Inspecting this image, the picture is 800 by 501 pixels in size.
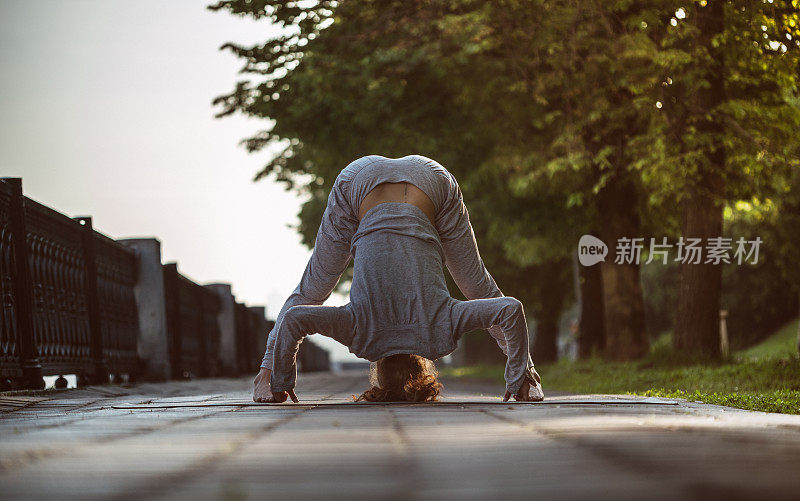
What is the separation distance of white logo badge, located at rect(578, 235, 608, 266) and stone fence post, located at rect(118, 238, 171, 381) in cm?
921

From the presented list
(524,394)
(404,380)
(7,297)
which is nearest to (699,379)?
(524,394)

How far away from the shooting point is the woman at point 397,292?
5.98 meters

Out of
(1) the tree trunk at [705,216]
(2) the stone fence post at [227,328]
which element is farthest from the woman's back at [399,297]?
(2) the stone fence post at [227,328]

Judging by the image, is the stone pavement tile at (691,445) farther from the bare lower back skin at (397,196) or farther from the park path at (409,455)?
the bare lower back skin at (397,196)

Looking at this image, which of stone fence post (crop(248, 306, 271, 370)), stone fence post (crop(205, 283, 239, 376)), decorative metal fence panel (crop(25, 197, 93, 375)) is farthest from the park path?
stone fence post (crop(248, 306, 271, 370))

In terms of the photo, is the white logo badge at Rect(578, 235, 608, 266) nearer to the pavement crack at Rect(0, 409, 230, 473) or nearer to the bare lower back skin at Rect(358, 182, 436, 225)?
the bare lower back skin at Rect(358, 182, 436, 225)

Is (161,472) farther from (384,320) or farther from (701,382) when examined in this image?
(701,382)

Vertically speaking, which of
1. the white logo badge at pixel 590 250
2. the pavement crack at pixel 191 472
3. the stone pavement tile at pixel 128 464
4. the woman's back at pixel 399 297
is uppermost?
the white logo badge at pixel 590 250

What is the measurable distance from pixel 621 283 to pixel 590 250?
3043 mm

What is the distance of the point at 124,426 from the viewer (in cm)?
450

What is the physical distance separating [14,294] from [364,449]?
6.55 metres

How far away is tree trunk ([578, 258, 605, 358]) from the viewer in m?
23.0

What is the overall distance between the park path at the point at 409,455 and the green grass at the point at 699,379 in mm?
3486

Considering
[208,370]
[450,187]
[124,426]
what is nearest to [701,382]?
[450,187]
